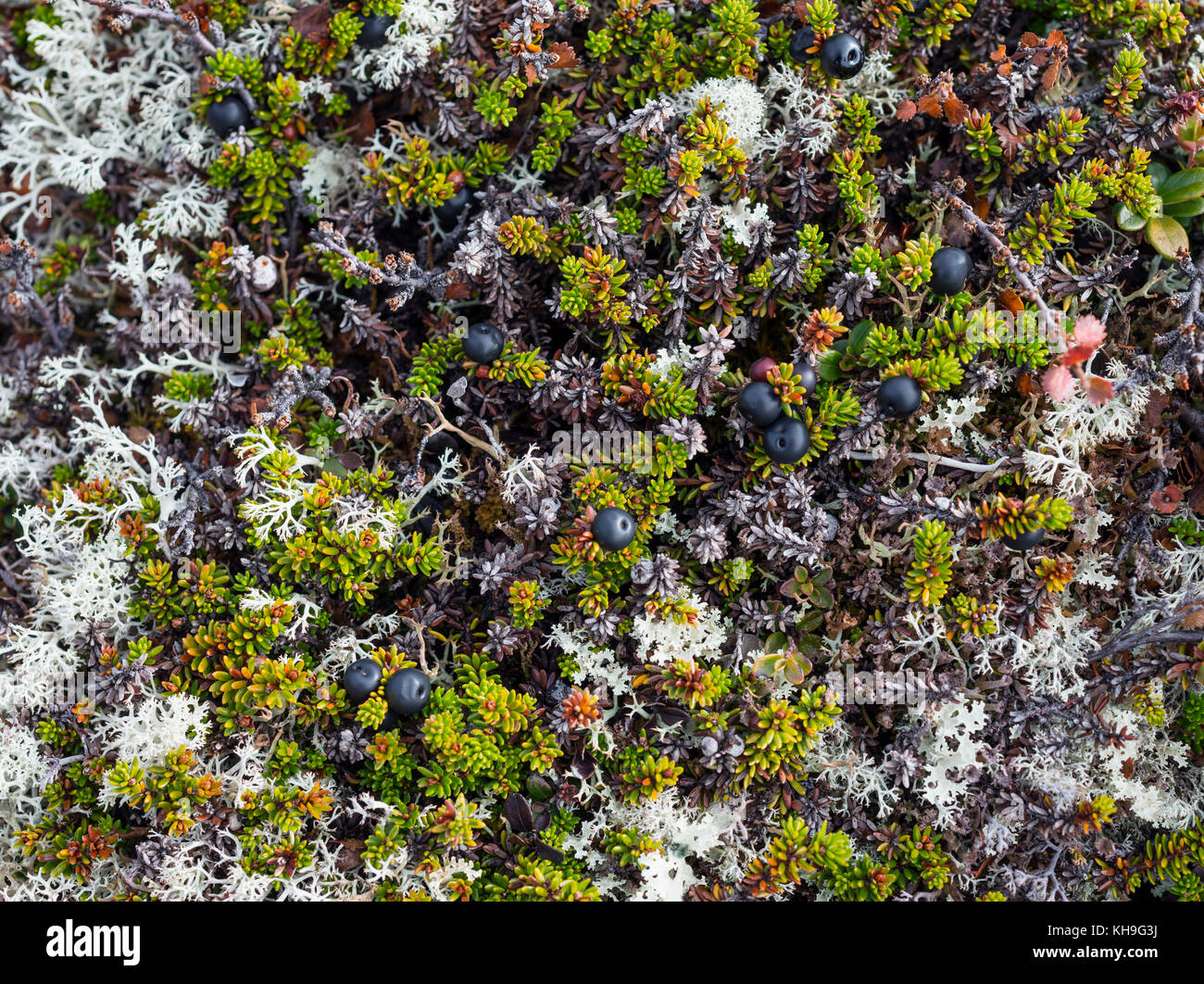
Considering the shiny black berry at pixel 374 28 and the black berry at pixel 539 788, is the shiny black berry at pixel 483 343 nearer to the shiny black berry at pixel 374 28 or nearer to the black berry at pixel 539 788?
the shiny black berry at pixel 374 28

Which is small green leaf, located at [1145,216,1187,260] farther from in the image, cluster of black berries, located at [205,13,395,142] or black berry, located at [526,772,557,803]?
black berry, located at [526,772,557,803]

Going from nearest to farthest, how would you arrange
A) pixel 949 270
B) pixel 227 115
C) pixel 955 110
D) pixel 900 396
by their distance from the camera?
pixel 900 396
pixel 949 270
pixel 955 110
pixel 227 115

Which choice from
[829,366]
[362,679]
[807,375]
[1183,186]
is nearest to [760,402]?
[807,375]

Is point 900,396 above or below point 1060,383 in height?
below

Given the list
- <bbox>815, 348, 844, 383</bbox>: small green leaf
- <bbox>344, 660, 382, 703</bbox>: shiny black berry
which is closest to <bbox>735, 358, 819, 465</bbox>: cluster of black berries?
<bbox>815, 348, 844, 383</bbox>: small green leaf

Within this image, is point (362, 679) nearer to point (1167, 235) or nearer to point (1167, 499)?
point (1167, 499)

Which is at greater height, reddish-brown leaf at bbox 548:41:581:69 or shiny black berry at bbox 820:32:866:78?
shiny black berry at bbox 820:32:866:78
